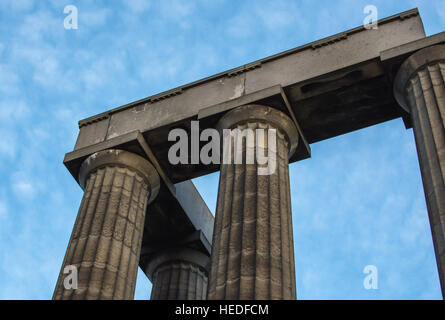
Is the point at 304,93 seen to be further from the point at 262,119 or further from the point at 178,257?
the point at 178,257

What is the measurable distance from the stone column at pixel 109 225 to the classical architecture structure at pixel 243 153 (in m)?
0.05

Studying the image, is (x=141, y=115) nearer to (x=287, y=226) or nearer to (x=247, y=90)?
(x=247, y=90)

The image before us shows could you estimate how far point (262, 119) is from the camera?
85.6 feet

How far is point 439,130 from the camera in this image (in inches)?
835

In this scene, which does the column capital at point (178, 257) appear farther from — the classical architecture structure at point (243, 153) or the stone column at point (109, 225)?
the stone column at point (109, 225)

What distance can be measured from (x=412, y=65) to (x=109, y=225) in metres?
13.1

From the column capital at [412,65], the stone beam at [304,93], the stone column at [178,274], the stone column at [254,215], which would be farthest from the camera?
the stone column at [178,274]

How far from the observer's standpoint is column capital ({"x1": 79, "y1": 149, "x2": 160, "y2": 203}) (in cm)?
Result: 2819

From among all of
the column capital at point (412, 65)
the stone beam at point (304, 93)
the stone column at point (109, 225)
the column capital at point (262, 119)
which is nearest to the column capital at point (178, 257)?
the stone beam at point (304, 93)

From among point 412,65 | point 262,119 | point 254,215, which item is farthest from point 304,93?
point 254,215

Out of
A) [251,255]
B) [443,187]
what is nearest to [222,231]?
[251,255]

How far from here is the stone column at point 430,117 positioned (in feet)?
62.7
